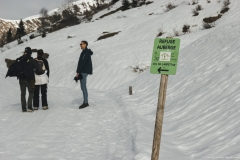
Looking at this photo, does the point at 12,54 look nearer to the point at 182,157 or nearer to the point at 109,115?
the point at 109,115

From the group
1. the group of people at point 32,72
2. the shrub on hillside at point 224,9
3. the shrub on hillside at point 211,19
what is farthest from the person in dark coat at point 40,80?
the shrub on hillside at point 224,9

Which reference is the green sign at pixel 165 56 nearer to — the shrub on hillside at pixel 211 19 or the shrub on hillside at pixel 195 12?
the shrub on hillside at pixel 211 19

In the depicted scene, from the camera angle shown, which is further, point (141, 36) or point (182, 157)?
point (141, 36)

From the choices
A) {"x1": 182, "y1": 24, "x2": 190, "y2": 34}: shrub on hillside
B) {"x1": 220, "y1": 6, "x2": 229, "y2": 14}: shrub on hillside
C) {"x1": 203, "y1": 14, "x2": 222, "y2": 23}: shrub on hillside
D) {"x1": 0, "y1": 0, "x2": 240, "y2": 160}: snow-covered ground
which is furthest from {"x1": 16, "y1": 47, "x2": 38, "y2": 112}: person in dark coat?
{"x1": 220, "y1": 6, "x2": 229, "y2": 14}: shrub on hillside

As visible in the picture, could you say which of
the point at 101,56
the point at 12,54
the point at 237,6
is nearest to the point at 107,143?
the point at 101,56

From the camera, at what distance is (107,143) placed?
15.9ft

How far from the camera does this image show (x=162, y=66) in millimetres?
3334

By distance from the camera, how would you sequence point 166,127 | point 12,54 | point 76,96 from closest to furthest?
point 166,127 < point 76,96 < point 12,54

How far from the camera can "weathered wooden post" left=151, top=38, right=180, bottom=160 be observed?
3.31 metres

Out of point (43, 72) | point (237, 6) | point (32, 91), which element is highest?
point (237, 6)

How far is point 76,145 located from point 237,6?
1838 centimetres

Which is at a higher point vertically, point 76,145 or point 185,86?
point 185,86

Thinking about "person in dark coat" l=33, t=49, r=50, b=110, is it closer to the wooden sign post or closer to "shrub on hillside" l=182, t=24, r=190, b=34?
the wooden sign post

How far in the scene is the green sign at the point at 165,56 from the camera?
3.30m
